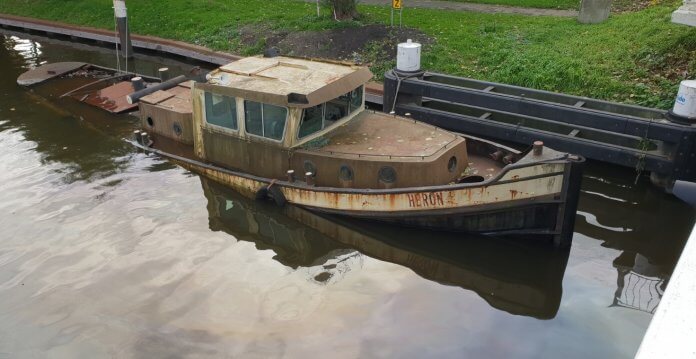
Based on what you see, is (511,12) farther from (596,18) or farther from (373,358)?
(373,358)

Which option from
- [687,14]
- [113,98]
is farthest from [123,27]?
[687,14]

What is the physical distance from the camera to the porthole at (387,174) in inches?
367

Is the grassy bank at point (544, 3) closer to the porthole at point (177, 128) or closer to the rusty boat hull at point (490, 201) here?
the rusty boat hull at point (490, 201)

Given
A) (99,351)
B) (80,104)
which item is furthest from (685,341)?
(80,104)

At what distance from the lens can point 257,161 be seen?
1046 cm

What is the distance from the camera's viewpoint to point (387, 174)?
9.38 metres

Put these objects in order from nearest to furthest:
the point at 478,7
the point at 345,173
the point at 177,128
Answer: the point at 345,173, the point at 177,128, the point at 478,7

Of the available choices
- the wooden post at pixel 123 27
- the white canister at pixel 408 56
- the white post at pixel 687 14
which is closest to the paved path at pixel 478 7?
the white post at pixel 687 14

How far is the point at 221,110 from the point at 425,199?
→ 4.05m

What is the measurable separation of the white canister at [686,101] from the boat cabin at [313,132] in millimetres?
4166

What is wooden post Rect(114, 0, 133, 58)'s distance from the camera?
19.8m

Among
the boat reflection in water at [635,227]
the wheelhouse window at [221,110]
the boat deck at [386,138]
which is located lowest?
the boat reflection in water at [635,227]

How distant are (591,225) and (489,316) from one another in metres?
3.32

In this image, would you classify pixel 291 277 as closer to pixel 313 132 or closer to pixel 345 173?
pixel 345 173
